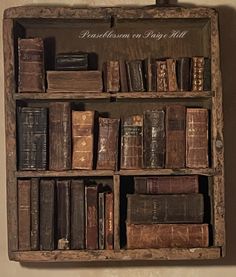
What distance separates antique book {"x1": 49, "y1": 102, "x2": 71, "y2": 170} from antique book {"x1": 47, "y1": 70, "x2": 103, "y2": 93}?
0.05m

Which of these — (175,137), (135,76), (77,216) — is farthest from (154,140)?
(77,216)

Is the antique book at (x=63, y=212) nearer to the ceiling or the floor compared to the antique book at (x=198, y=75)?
nearer to the floor

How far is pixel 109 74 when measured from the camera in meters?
1.78

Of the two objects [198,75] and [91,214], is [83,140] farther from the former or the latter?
[198,75]

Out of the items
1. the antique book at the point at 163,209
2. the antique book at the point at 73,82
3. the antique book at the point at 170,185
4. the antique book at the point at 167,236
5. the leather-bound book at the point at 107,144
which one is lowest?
the antique book at the point at 167,236

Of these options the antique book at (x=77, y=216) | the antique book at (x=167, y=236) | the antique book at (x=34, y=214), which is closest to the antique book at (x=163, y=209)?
the antique book at (x=167, y=236)

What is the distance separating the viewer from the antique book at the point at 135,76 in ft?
5.88

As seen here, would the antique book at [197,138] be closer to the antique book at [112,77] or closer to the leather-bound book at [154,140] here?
the leather-bound book at [154,140]

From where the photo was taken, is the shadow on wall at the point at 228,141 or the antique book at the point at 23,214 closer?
the antique book at the point at 23,214

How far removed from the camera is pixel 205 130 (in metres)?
1.78

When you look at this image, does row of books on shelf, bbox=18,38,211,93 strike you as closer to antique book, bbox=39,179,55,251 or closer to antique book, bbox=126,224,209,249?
antique book, bbox=39,179,55,251

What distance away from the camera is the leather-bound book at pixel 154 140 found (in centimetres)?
178

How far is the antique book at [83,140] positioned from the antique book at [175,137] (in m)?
0.22

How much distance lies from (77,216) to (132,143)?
0.27 metres
